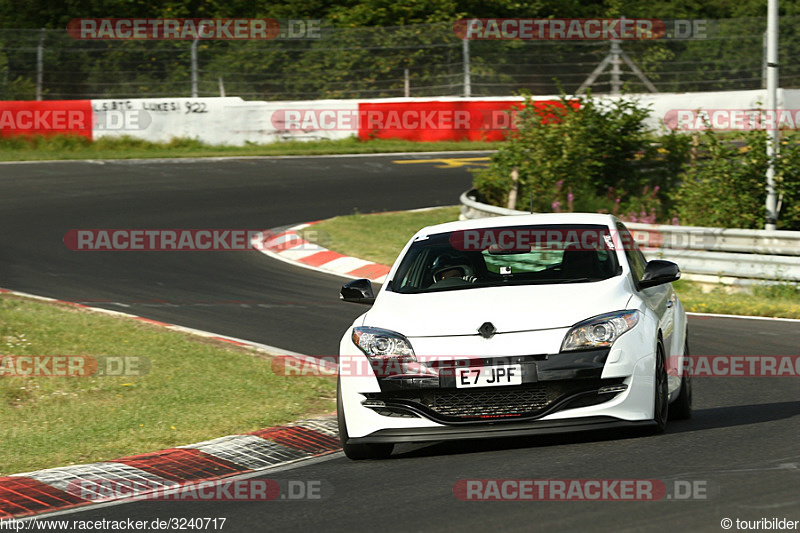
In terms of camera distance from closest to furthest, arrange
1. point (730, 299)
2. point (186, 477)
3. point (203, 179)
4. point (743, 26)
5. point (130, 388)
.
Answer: point (186, 477) < point (130, 388) < point (730, 299) < point (203, 179) < point (743, 26)

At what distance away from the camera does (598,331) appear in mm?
7230

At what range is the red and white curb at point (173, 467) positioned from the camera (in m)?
6.97

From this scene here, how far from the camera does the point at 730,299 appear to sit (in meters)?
14.5

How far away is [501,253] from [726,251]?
7.33m

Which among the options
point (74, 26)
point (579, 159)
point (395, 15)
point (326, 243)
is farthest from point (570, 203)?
point (74, 26)

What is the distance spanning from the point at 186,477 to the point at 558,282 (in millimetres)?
2543

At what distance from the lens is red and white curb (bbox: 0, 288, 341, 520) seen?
22.9 feet

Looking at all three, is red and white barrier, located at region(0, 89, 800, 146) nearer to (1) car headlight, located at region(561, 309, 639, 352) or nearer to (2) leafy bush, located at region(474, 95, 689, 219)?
(2) leafy bush, located at region(474, 95, 689, 219)

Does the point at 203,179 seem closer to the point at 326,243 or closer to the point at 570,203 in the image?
the point at 326,243
